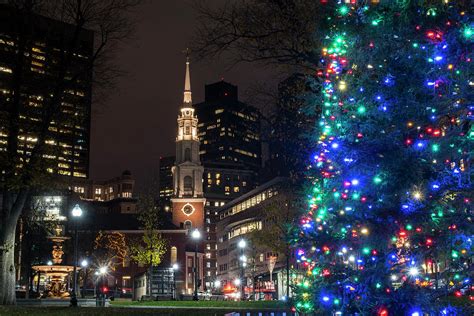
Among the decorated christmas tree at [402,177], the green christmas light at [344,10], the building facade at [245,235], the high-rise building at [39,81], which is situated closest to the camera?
the decorated christmas tree at [402,177]

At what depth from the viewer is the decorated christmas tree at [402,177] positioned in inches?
480

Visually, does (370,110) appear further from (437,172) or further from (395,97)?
(437,172)

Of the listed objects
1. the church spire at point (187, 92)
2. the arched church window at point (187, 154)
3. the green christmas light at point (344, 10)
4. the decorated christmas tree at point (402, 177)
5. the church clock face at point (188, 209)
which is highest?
the church spire at point (187, 92)

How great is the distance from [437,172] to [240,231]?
11886cm

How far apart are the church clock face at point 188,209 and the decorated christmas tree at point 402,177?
362ft

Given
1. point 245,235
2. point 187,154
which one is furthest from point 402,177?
point 187,154

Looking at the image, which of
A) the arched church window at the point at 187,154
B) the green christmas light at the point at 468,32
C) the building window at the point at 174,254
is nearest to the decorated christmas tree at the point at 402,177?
the green christmas light at the point at 468,32

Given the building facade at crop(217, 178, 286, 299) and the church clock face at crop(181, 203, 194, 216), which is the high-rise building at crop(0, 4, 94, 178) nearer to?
the building facade at crop(217, 178, 286, 299)

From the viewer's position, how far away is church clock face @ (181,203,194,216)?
403ft

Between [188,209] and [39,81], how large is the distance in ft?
312

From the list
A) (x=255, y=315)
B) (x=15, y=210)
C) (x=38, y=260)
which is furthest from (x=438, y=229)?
(x=38, y=260)

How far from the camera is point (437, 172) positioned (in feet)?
40.9

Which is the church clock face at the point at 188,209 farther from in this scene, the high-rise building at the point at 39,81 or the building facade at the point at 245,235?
the high-rise building at the point at 39,81

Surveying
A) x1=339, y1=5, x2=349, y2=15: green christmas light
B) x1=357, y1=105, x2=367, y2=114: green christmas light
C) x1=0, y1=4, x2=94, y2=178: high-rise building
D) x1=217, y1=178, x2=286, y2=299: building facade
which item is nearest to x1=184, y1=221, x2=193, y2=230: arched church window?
x1=217, y1=178, x2=286, y2=299: building facade
